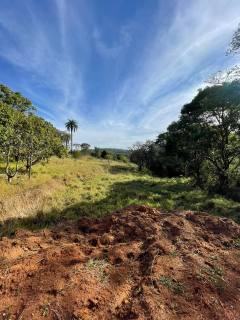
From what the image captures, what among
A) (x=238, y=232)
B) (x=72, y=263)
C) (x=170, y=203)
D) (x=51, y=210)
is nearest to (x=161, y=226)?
(x=238, y=232)

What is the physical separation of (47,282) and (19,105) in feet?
94.1

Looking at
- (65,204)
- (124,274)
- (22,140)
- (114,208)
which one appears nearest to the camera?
(124,274)

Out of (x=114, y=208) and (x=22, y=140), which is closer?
(x=114, y=208)

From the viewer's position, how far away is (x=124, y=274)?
4844mm

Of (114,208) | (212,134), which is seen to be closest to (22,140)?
(114,208)

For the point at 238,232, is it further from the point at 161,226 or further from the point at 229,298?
the point at 229,298

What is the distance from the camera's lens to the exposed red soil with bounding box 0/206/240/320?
3.90 metres

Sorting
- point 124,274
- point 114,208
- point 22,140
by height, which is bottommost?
point 124,274

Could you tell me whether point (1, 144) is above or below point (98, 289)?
above

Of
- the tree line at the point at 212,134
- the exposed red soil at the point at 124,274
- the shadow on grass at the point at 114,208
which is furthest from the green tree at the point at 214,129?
the exposed red soil at the point at 124,274

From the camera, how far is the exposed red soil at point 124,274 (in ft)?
12.8

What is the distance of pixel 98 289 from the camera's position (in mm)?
4289

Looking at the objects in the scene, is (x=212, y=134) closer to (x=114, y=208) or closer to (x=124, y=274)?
(x=114, y=208)

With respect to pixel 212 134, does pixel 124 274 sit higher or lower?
lower
